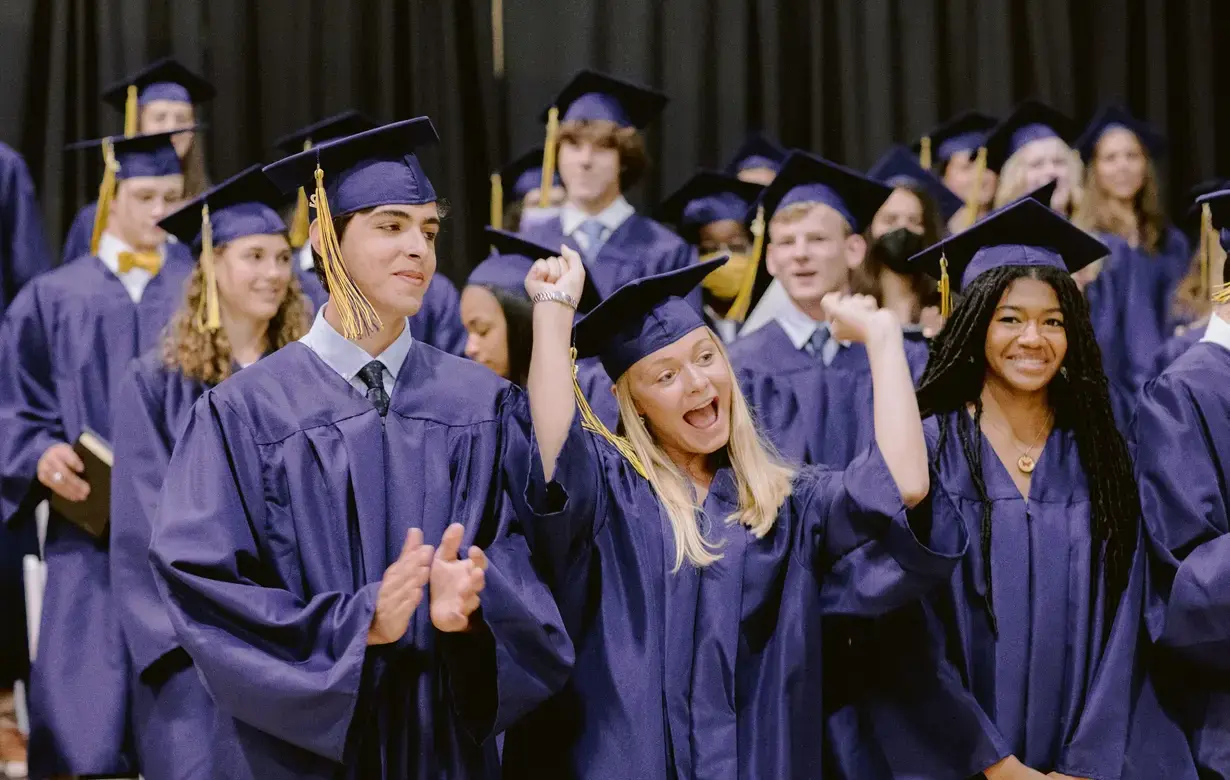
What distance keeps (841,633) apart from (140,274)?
2.91m

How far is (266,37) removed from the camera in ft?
21.9

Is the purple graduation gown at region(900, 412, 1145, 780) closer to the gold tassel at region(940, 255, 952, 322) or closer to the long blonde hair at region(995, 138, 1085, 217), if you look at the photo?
the gold tassel at region(940, 255, 952, 322)

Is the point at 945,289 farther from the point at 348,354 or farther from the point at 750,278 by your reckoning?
the point at 750,278

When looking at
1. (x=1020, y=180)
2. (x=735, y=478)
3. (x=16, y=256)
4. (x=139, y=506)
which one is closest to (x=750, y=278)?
(x=1020, y=180)

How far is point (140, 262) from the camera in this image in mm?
4969

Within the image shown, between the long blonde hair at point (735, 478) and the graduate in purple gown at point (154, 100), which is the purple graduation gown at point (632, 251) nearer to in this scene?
the graduate in purple gown at point (154, 100)

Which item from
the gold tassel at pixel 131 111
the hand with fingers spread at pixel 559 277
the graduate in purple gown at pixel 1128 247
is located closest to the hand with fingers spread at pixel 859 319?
the hand with fingers spread at pixel 559 277

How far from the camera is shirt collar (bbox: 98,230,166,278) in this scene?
16.3ft

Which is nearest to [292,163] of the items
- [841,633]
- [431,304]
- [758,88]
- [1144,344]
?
[841,633]

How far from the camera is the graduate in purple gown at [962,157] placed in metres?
6.36

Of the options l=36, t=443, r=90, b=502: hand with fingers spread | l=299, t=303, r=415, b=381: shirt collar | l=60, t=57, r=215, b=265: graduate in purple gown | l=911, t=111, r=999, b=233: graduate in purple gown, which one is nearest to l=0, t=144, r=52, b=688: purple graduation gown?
l=60, t=57, r=215, b=265: graduate in purple gown

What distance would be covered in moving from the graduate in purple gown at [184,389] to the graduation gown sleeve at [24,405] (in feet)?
2.70

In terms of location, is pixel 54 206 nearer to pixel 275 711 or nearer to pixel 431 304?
pixel 431 304

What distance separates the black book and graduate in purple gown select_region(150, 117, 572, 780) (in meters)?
1.71
